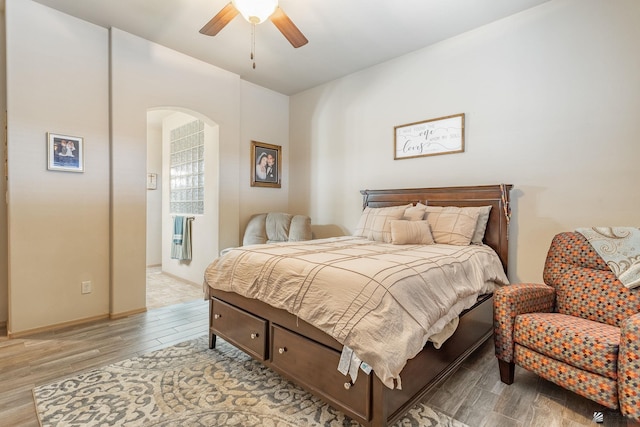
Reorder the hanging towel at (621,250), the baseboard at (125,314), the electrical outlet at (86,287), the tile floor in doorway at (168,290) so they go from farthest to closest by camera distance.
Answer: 1. the tile floor in doorway at (168,290)
2. the baseboard at (125,314)
3. the electrical outlet at (86,287)
4. the hanging towel at (621,250)

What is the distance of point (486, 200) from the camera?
2.90 metres

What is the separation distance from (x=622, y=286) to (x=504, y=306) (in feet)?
2.30

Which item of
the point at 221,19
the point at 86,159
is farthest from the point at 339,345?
the point at 86,159

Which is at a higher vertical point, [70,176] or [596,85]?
[596,85]

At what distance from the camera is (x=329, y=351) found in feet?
5.24

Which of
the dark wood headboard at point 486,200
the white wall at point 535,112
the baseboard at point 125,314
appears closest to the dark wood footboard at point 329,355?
the dark wood headboard at point 486,200

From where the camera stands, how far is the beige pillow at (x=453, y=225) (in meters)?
2.74

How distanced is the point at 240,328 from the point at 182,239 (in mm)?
2831

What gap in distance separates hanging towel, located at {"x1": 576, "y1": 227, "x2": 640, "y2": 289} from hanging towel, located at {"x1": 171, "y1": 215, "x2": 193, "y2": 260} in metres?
4.52

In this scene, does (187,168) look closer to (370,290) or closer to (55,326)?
(55,326)

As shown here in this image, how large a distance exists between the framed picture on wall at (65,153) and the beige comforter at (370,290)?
190 centimetres

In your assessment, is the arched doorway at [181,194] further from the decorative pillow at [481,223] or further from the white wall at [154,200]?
the decorative pillow at [481,223]

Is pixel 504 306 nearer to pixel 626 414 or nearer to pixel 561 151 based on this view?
pixel 626 414

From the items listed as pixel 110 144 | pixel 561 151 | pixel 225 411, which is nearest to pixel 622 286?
pixel 561 151
